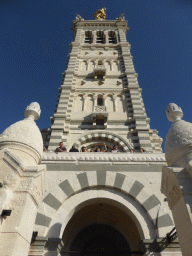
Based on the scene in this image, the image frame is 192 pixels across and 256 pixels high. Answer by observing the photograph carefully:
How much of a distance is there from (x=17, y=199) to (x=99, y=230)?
488 centimetres

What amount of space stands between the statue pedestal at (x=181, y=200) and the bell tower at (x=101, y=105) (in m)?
7.55

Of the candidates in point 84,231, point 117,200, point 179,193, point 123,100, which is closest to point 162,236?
point 117,200

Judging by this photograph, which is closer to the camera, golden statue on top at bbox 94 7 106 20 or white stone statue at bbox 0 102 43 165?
white stone statue at bbox 0 102 43 165

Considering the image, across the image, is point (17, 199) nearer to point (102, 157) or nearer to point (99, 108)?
point (102, 157)

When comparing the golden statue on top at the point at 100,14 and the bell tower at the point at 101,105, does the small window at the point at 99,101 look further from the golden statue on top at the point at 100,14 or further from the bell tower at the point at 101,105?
the golden statue on top at the point at 100,14

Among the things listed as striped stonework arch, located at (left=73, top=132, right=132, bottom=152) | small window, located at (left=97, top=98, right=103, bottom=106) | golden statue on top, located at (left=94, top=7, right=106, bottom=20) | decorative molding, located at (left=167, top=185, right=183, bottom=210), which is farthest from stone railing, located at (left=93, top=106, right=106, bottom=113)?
golden statue on top, located at (left=94, top=7, right=106, bottom=20)

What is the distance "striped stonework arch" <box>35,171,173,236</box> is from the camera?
521cm

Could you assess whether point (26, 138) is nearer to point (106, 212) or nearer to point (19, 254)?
point (19, 254)

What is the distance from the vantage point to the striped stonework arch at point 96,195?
5.21m

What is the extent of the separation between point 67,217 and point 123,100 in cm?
1113

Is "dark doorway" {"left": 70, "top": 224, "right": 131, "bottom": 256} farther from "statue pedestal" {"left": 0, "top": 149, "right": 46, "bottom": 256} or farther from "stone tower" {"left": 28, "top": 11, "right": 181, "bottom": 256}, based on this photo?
"statue pedestal" {"left": 0, "top": 149, "right": 46, "bottom": 256}

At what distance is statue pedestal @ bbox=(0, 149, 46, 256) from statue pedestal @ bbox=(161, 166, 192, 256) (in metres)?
2.57

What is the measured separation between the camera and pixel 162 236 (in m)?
4.90

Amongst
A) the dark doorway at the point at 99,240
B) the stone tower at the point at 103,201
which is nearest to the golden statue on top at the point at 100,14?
the stone tower at the point at 103,201
